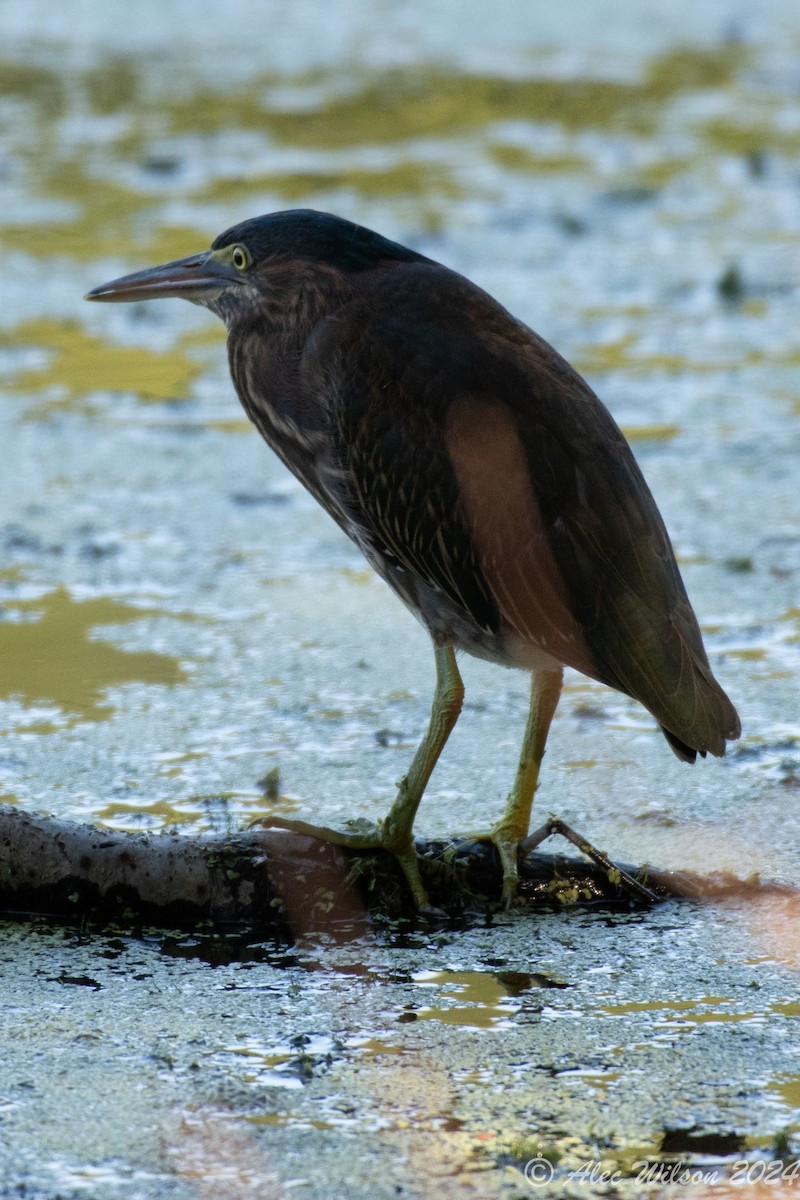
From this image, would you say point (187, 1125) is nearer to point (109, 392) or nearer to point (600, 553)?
point (600, 553)

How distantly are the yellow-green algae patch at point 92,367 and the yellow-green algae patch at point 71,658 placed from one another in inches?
85.9

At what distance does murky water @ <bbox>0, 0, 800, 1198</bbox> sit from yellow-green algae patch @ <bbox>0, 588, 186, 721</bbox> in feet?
0.04

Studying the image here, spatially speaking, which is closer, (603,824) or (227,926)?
(227,926)

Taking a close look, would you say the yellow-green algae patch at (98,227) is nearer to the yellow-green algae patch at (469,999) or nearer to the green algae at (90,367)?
the green algae at (90,367)


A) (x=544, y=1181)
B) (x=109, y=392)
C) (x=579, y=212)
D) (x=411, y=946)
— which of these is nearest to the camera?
(x=544, y=1181)

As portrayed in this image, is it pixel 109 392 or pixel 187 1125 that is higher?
pixel 109 392

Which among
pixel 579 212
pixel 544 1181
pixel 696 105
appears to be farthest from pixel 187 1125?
pixel 696 105

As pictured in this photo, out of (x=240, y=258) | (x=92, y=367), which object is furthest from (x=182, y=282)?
(x=92, y=367)

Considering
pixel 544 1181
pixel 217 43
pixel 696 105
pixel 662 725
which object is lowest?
pixel 544 1181

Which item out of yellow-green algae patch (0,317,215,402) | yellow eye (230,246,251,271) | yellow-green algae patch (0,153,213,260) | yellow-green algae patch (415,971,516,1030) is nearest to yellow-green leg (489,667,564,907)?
yellow-green algae patch (415,971,516,1030)

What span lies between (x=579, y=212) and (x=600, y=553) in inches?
280

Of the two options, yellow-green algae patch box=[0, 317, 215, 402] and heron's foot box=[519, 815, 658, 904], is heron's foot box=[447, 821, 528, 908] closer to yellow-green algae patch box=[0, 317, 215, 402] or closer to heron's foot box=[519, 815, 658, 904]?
heron's foot box=[519, 815, 658, 904]

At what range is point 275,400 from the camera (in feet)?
12.8

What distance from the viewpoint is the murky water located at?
9.53 feet
